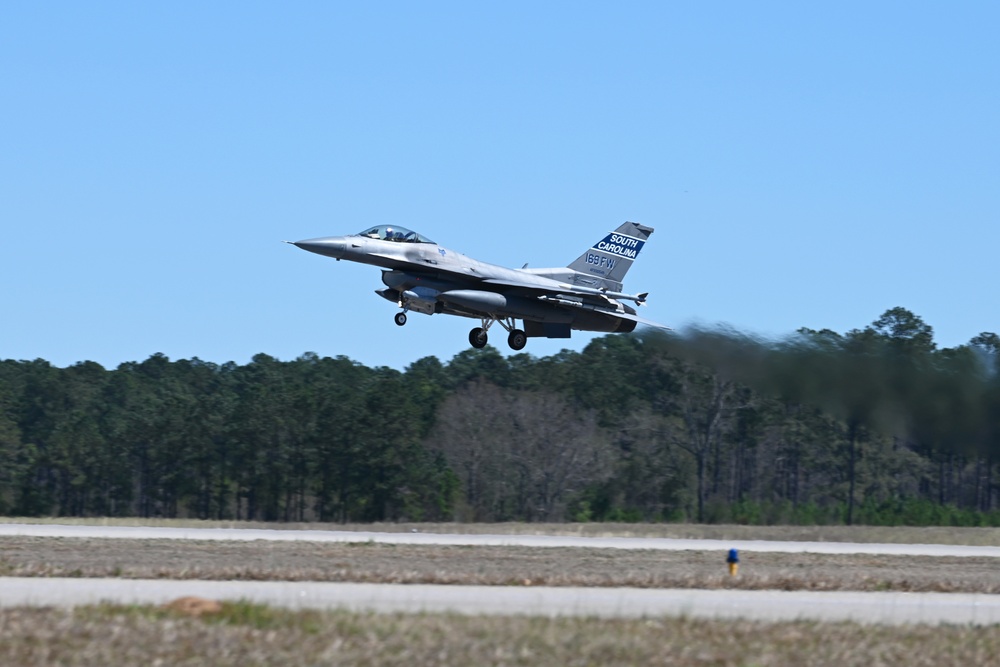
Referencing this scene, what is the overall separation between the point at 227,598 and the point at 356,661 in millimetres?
5022

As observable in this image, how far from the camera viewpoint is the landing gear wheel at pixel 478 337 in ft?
118

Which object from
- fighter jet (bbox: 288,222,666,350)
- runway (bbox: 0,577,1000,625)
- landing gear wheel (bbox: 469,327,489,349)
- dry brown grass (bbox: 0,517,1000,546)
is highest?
fighter jet (bbox: 288,222,666,350)

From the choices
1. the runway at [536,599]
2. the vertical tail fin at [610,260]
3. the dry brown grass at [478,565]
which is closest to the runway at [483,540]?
the dry brown grass at [478,565]

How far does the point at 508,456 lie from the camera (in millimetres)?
72250

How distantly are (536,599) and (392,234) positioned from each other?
16488 millimetres

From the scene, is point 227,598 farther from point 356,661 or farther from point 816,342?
point 816,342

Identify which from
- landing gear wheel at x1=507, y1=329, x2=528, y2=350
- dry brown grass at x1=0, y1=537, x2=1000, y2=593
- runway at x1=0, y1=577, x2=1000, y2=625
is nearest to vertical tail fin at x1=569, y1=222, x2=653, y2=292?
landing gear wheel at x1=507, y1=329, x2=528, y2=350

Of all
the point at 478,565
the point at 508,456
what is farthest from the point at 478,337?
the point at 508,456

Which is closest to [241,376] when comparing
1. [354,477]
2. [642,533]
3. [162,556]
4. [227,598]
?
[354,477]

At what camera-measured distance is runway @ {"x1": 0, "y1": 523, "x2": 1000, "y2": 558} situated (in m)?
32.8

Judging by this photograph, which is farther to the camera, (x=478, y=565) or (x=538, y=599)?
(x=478, y=565)

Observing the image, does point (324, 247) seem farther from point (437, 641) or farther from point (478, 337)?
point (437, 641)

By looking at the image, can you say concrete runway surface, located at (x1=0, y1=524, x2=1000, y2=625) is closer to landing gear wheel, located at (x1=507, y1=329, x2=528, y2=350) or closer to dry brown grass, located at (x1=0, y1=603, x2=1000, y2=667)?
dry brown grass, located at (x1=0, y1=603, x2=1000, y2=667)

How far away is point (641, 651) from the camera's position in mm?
14672
